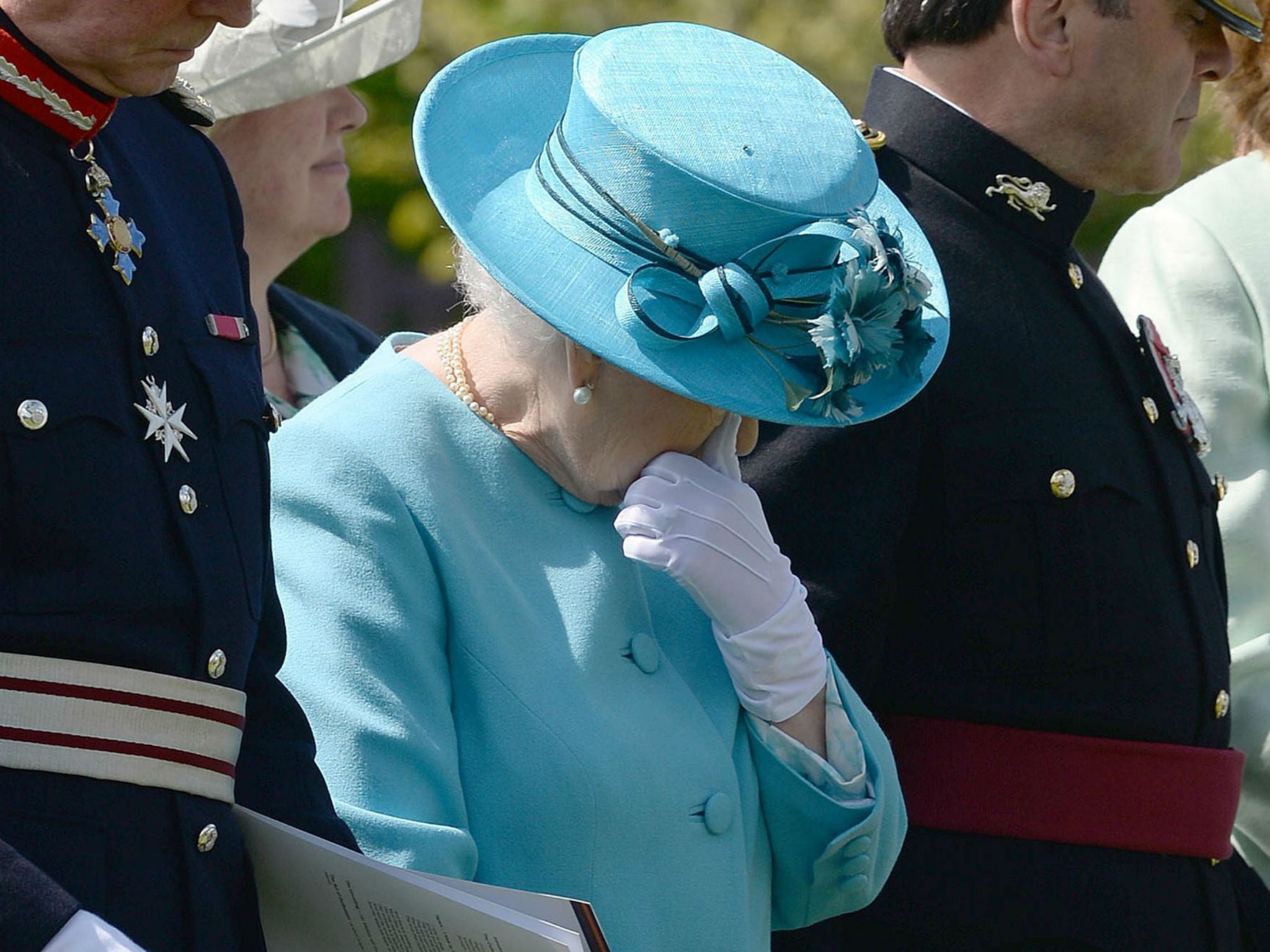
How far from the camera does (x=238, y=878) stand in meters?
2.04

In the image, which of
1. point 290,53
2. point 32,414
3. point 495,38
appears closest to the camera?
point 32,414

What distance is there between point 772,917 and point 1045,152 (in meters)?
1.37

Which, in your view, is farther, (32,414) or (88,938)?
(32,414)

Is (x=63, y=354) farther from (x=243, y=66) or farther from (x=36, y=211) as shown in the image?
(x=243, y=66)

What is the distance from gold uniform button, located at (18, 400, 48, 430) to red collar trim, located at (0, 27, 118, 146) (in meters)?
0.29

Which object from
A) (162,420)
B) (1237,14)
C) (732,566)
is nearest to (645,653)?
(732,566)

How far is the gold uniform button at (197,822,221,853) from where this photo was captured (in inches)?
76.9

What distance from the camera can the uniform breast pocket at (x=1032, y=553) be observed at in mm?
2982

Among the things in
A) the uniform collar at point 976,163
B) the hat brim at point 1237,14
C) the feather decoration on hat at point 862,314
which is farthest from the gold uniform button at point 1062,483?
the hat brim at point 1237,14

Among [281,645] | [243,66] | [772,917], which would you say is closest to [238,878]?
[281,645]

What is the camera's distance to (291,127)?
4078mm

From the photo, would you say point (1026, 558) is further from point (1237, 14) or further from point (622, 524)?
point (1237, 14)

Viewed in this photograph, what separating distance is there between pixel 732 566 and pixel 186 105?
2.84 ft

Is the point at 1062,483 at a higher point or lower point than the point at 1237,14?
lower
